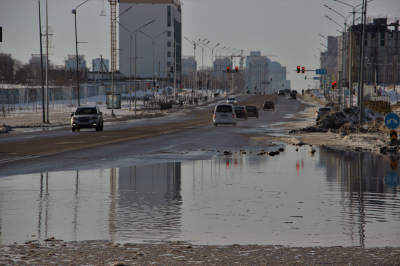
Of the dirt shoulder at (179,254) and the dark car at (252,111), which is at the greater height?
the dark car at (252,111)

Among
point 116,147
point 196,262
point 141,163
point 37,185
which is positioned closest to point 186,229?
point 196,262

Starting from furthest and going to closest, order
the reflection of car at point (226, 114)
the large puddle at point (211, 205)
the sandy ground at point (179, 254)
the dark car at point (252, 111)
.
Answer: the dark car at point (252, 111), the reflection of car at point (226, 114), the large puddle at point (211, 205), the sandy ground at point (179, 254)

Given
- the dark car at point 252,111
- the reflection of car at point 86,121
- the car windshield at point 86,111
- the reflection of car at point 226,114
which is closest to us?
the reflection of car at point 86,121

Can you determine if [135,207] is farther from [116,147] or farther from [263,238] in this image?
[116,147]

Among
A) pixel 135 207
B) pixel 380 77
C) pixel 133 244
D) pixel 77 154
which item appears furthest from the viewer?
pixel 380 77

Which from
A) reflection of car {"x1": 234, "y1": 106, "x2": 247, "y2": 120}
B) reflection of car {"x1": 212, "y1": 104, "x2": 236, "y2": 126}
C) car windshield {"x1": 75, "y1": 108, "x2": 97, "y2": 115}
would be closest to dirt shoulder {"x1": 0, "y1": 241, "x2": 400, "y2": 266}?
car windshield {"x1": 75, "y1": 108, "x2": 97, "y2": 115}

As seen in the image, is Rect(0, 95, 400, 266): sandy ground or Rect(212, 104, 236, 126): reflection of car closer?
Rect(0, 95, 400, 266): sandy ground

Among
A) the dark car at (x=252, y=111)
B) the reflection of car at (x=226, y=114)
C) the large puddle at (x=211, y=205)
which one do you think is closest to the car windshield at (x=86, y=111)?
the reflection of car at (x=226, y=114)

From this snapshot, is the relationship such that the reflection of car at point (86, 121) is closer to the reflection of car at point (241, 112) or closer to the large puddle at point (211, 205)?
the large puddle at point (211, 205)

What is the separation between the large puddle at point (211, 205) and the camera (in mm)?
7664

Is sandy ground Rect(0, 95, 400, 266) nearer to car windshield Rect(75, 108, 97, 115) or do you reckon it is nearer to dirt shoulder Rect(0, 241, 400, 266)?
dirt shoulder Rect(0, 241, 400, 266)

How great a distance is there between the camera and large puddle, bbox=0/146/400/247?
7.66 metres

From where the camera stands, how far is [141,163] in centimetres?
1689

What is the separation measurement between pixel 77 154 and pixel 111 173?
5.54 metres
